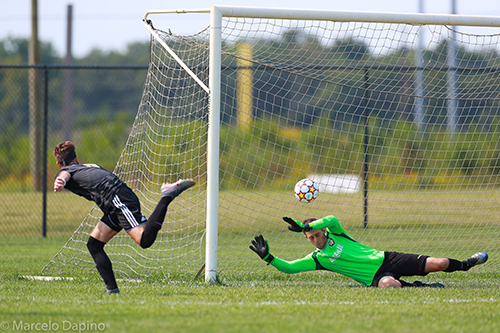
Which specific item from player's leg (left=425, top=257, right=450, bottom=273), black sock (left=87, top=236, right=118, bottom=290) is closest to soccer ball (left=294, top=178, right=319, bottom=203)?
player's leg (left=425, top=257, right=450, bottom=273)

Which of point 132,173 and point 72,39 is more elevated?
point 72,39

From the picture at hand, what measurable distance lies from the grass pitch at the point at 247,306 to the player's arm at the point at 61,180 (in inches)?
39.5

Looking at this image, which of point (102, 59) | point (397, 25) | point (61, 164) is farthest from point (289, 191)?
point (102, 59)

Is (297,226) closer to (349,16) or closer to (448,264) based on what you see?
(448,264)

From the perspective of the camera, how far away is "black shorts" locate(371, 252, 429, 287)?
230 inches

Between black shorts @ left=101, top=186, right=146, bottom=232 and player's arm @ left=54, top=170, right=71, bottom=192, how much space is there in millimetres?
488

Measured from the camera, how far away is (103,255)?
5.35 metres

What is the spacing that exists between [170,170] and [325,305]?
158 inches

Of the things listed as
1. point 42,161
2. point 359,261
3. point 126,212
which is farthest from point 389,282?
point 42,161

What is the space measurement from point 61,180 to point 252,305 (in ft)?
7.00

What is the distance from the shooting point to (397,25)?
677 cm

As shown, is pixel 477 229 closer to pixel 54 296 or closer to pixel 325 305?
pixel 325 305

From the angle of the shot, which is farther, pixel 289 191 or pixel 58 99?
pixel 58 99

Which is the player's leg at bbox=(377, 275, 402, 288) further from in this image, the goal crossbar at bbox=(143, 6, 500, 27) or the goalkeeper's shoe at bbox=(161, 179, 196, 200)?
the goal crossbar at bbox=(143, 6, 500, 27)
